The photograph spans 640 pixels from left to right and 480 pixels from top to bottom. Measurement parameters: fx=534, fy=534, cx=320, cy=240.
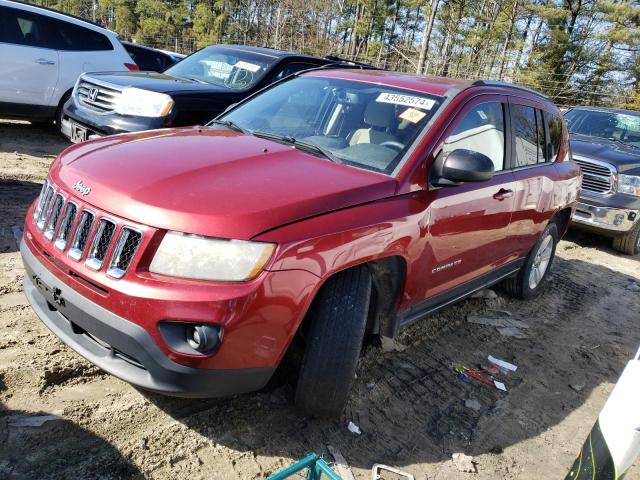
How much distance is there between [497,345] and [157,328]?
2892 millimetres

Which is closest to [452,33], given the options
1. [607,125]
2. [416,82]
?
[607,125]

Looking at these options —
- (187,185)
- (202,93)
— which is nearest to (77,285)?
(187,185)

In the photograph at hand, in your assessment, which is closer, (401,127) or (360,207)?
(360,207)

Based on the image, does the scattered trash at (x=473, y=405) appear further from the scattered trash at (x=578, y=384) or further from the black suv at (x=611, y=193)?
the black suv at (x=611, y=193)

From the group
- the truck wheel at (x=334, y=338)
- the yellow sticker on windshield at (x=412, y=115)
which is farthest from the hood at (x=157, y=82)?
the truck wheel at (x=334, y=338)

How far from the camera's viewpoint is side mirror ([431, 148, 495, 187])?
289cm

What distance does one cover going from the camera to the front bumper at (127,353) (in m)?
2.17

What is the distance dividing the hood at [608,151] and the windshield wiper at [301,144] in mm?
5804

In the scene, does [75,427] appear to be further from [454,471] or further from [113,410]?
[454,471]

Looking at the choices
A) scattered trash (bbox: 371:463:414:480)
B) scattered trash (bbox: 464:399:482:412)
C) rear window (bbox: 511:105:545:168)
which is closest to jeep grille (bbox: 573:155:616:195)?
rear window (bbox: 511:105:545:168)

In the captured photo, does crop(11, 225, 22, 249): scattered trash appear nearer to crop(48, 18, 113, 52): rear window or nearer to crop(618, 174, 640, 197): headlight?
crop(48, 18, 113, 52): rear window

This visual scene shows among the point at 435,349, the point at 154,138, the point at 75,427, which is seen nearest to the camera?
the point at 75,427

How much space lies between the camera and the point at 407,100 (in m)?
3.37

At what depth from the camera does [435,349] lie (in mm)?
3879
